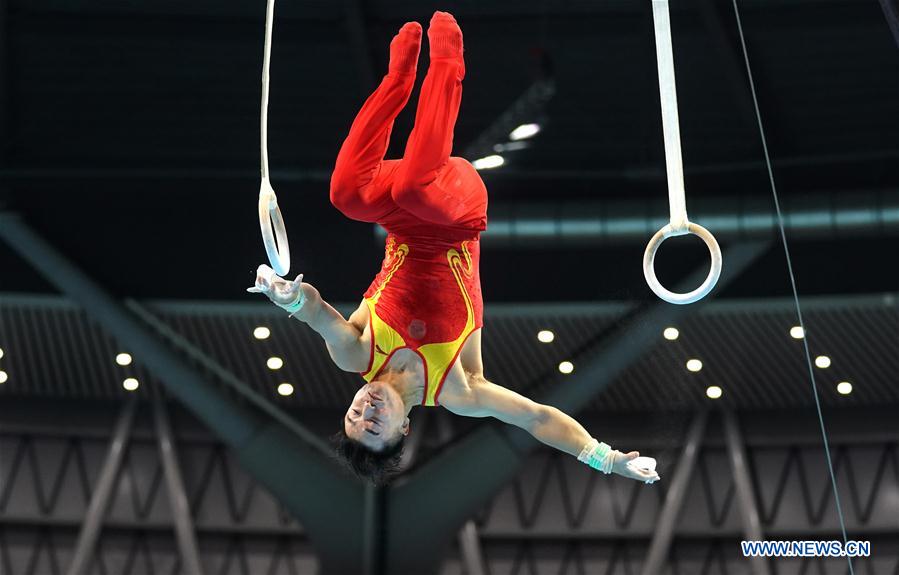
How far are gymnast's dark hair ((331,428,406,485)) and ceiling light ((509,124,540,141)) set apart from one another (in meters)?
6.44

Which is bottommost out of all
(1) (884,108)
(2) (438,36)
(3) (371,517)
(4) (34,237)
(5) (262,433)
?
(2) (438,36)

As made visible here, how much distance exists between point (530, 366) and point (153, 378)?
412 centimetres

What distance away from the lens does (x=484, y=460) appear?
10320 millimetres

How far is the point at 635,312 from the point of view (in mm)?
11164

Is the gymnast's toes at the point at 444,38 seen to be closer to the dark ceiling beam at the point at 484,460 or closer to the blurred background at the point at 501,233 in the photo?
the blurred background at the point at 501,233

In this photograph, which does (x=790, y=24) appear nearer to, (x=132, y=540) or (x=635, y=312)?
(x=635, y=312)

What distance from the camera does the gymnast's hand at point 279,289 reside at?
370 cm

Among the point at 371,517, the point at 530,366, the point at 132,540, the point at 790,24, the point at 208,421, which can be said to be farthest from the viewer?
the point at 132,540

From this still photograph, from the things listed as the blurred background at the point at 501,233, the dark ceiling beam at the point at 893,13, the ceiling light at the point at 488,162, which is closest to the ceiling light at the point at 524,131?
the blurred background at the point at 501,233

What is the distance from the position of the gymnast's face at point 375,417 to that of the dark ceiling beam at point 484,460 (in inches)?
247

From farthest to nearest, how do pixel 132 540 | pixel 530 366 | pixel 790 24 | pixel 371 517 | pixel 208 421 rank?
pixel 132 540
pixel 530 366
pixel 208 421
pixel 371 517
pixel 790 24

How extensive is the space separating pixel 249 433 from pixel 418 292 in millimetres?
6758

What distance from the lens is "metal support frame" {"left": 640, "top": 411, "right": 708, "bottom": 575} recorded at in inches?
479

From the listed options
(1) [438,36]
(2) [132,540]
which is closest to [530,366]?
(2) [132,540]
